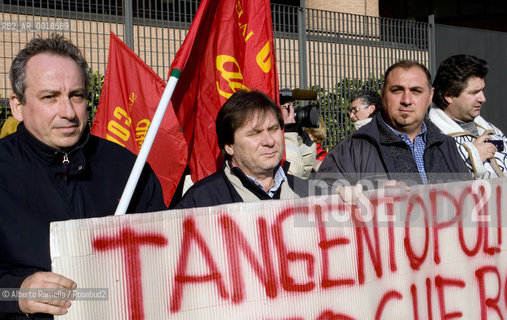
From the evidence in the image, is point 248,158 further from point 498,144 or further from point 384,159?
point 498,144

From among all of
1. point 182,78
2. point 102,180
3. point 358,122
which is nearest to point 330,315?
point 102,180

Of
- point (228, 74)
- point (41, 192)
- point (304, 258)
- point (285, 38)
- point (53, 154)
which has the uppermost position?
point (285, 38)

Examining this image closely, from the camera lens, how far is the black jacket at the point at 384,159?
3.14 m

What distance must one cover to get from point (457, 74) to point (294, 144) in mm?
1256

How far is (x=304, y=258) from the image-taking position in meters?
2.50

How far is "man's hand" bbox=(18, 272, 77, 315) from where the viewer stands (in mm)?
1904

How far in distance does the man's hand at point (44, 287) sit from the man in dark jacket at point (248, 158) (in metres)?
0.99

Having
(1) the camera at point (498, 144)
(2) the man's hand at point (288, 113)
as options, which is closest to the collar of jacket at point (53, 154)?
(1) the camera at point (498, 144)

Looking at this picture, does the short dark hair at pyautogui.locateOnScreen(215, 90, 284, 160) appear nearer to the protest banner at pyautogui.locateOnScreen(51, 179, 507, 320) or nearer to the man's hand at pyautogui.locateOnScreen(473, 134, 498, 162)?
the protest banner at pyautogui.locateOnScreen(51, 179, 507, 320)

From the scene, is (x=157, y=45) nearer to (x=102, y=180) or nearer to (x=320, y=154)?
(x=320, y=154)

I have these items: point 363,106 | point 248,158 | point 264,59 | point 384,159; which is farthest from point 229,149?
point 363,106

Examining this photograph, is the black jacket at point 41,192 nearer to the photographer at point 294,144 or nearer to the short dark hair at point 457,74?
the photographer at point 294,144

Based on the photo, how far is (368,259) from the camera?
2.67 m

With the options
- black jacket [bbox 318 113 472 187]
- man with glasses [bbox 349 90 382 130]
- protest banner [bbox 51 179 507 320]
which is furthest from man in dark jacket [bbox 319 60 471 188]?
man with glasses [bbox 349 90 382 130]
